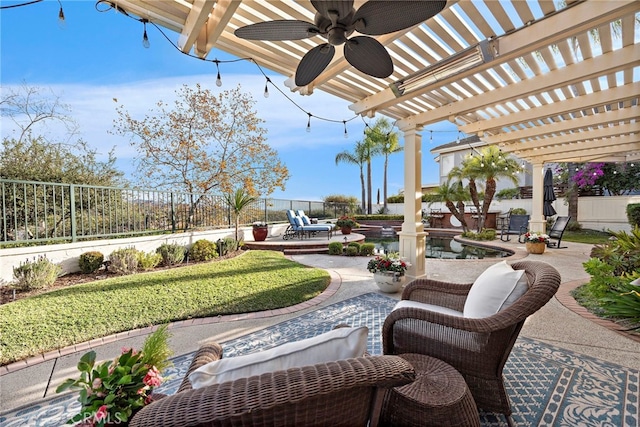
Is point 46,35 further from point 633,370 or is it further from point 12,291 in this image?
point 633,370

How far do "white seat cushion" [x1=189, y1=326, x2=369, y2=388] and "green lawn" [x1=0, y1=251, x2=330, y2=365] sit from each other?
2.74 meters

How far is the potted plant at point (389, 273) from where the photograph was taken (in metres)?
4.27

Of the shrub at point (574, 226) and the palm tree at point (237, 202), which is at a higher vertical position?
the palm tree at point (237, 202)

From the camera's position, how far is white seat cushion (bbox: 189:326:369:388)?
973 millimetres

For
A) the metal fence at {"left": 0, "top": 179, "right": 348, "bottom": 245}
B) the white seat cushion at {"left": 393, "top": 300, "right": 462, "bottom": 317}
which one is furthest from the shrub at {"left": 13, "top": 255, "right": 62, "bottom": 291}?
the white seat cushion at {"left": 393, "top": 300, "right": 462, "bottom": 317}

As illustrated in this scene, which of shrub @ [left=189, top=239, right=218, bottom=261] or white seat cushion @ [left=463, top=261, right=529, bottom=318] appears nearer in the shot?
white seat cushion @ [left=463, top=261, right=529, bottom=318]

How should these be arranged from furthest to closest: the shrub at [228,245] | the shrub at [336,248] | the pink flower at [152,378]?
the shrub at [336,248] < the shrub at [228,245] < the pink flower at [152,378]

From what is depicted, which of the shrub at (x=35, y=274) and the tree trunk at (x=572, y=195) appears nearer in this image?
the shrub at (x=35, y=274)

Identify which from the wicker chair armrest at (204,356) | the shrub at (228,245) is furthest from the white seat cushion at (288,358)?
the shrub at (228,245)

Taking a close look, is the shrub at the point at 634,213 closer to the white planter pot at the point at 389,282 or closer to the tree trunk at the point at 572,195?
the tree trunk at the point at 572,195

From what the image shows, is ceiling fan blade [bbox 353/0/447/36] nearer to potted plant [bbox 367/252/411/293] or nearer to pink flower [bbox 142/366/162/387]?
pink flower [bbox 142/366/162/387]

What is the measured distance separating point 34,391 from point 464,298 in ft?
11.2

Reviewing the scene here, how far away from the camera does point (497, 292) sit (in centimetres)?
182

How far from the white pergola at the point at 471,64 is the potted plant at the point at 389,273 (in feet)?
2.29
